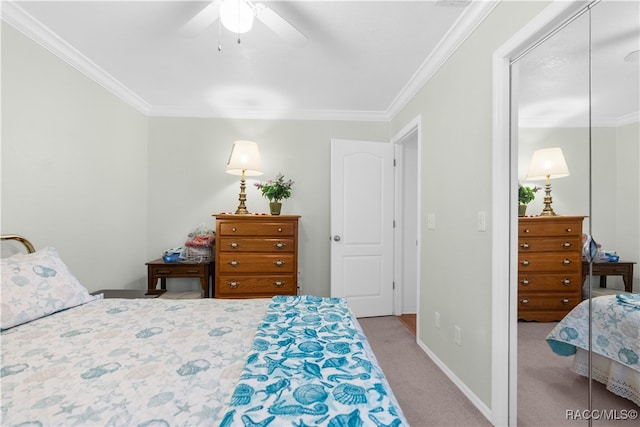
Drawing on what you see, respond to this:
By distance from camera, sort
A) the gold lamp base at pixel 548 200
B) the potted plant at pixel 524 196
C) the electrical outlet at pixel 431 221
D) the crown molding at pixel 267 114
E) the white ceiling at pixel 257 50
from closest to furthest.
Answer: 1. the gold lamp base at pixel 548 200
2. the potted plant at pixel 524 196
3. the white ceiling at pixel 257 50
4. the electrical outlet at pixel 431 221
5. the crown molding at pixel 267 114

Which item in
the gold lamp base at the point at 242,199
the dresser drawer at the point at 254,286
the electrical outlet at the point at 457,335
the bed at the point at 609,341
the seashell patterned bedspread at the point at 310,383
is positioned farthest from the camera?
the gold lamp base at the point at 242,199

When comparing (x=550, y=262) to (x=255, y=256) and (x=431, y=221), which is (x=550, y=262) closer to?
(x=431, y=221)

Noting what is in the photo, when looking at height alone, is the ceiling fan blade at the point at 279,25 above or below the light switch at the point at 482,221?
above

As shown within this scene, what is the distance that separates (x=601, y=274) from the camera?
122cm

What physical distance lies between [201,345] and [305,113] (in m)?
3.07

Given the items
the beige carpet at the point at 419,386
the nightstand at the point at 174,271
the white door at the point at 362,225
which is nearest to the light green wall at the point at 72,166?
the nightstand at the point at 174,271

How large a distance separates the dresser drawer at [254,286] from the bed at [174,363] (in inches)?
53.1

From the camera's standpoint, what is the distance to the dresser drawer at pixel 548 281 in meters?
1.34

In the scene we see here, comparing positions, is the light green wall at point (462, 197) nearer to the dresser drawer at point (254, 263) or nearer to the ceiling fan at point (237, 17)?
the ceiling fan at point (237, 17)

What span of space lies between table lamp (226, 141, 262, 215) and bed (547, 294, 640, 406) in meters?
2.85

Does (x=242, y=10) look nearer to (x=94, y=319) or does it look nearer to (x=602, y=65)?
(x=602, y=65)

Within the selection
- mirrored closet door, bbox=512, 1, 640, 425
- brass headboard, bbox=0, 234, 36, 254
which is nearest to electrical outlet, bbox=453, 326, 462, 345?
mirrored closet door, bbox=512, 1, 640, 425

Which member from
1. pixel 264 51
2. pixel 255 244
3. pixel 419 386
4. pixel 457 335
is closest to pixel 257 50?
pixel 264 51

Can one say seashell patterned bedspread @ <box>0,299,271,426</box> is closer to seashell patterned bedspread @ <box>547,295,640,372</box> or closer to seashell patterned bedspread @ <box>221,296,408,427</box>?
seashell patterned bedspread @ <box>221,296,408,427</box>
